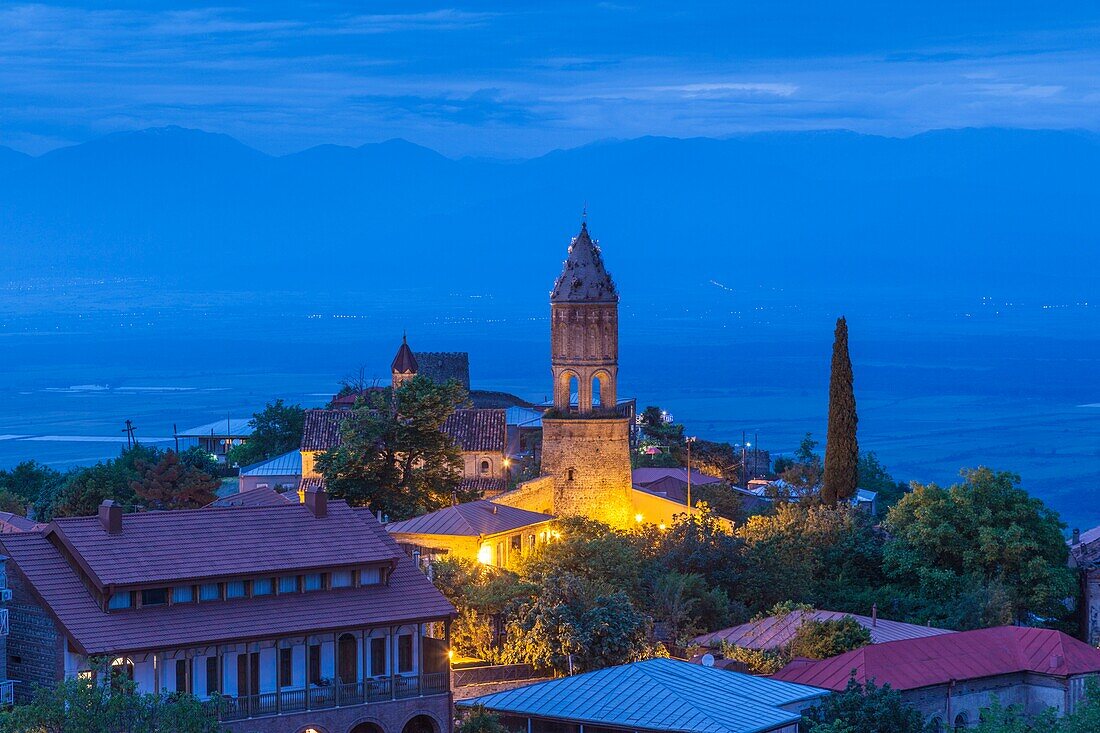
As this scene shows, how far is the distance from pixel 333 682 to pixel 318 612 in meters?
1.33

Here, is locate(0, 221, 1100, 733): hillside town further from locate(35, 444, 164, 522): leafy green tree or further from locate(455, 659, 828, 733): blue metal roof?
locate(35, 444, 164, 522): leafy green tree

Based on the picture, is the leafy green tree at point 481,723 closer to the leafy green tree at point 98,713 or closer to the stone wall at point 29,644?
the leafy green tree at point 98,713

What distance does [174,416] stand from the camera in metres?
180

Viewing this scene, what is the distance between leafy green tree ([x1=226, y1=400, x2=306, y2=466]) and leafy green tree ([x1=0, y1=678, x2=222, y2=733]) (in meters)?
60.1

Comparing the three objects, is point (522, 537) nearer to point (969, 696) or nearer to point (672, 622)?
point (672, 622)

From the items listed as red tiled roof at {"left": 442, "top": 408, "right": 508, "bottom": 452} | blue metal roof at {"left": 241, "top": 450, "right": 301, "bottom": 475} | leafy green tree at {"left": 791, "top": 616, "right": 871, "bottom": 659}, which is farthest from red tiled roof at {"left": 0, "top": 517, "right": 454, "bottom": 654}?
blue metal roof at {"left": 241, "top": 450, "right": 301, "bottom": 475}

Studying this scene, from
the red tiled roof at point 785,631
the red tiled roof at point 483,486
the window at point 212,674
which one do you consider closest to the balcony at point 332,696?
the window at point 212,674

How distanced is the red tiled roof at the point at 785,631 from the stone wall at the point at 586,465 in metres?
12.4

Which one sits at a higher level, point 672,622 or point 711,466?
point 711,466

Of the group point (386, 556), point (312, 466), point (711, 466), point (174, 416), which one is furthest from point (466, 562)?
point (174, 416)

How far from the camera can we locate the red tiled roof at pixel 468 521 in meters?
49.0

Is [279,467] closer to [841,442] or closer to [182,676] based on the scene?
[841,442]

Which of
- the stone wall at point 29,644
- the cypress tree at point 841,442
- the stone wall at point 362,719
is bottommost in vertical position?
the stone wall at point 362,719

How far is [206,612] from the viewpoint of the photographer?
34219 millimetres
